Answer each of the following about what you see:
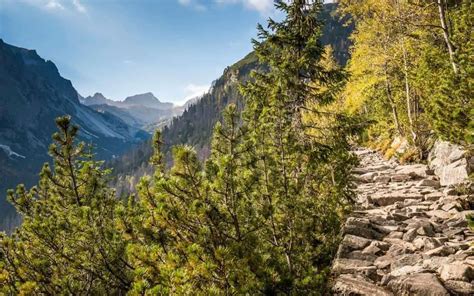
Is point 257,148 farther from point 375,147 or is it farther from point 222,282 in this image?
point 375,147

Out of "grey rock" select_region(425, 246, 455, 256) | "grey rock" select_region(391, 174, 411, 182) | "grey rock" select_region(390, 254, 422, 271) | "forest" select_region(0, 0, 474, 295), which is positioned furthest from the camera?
"grey rock" select_region(391, 174, 411, 182)

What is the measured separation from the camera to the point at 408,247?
28.0 feet

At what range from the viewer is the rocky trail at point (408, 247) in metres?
6.43

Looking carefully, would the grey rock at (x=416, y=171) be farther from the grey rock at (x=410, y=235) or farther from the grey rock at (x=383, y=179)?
the grey rock at (x=410, y=235)

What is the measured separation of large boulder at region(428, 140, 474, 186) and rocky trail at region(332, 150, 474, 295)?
0.85 meters

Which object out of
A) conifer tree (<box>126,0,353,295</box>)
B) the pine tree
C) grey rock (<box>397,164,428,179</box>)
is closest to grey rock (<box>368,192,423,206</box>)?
the pine tree

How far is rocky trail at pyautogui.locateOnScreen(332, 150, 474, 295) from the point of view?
21.1 feet

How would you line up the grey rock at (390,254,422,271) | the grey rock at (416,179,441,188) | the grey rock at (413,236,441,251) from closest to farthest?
the grey rock at (390,254,422,271) → the grey rock at (413,236,441,251) → the grey rock at (416,179,441,188)

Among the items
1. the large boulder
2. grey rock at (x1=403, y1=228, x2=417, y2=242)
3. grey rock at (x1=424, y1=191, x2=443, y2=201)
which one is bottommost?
grey rock at (x1=403, y1=228, x2=417, y2=242)

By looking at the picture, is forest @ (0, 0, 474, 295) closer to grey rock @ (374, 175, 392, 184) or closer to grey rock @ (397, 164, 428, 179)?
grey rock @ (397, 164, 428, 179)

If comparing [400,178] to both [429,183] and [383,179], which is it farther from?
[429,183]

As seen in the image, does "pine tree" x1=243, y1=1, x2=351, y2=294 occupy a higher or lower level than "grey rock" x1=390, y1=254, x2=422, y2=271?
higher

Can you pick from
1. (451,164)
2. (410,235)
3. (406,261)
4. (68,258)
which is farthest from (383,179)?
(68,258)

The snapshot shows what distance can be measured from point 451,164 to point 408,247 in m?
8.77
